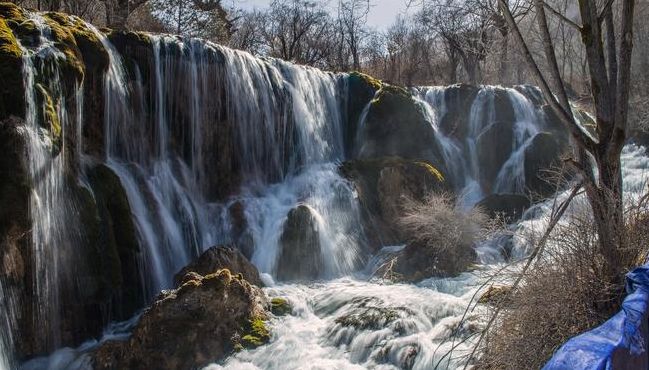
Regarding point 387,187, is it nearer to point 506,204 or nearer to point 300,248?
point 506,204

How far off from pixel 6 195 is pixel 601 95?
6.94 meters

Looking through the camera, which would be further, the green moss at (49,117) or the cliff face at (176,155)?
the green moss at (49,117)

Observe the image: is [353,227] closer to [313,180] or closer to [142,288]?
[313,180]

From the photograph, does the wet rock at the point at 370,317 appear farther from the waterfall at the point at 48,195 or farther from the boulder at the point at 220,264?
the waterfall at the point at 48,195

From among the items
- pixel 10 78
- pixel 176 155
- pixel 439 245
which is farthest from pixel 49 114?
pixel 439 245

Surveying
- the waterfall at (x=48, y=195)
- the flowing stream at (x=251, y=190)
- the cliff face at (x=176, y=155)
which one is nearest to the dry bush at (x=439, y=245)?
the flowing stream at (x=251, y=190)

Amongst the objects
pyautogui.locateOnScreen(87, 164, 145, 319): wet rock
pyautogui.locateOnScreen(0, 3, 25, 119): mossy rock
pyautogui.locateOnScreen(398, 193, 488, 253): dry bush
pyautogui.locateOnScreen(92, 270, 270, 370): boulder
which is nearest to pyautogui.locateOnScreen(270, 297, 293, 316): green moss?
pyautogui.locateOnScreen(92, 270, 270, 370): boulder

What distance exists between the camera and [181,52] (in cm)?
1306

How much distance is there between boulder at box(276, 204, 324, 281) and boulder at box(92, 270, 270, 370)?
3.21 meters

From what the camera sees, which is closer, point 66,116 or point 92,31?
point 66,116

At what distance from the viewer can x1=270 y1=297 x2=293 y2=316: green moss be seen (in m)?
9.29

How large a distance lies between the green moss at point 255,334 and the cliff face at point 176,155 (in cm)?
229

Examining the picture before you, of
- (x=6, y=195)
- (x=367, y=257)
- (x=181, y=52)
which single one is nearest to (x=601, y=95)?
(x=6, y=195)

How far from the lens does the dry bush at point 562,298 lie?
436cm
